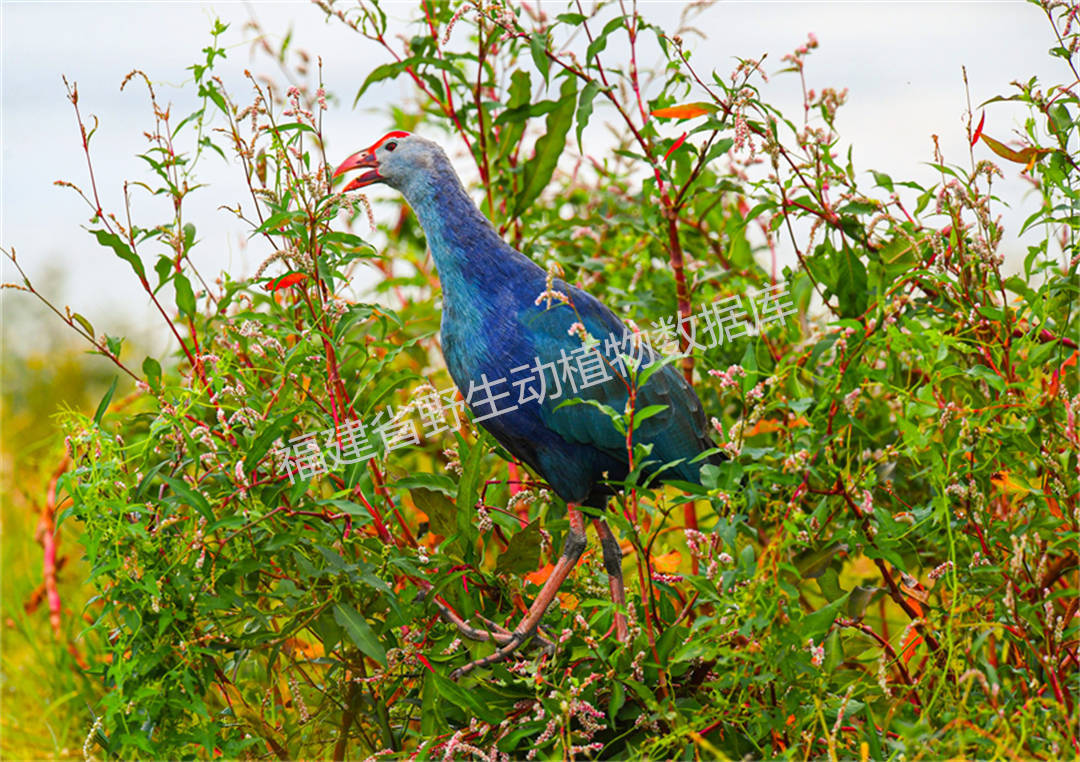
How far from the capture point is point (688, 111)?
2490 mm

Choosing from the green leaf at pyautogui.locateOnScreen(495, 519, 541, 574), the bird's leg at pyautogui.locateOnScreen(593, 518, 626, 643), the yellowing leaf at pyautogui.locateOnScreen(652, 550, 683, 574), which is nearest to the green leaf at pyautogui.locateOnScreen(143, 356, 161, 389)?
the green leaf at pyautogui.locateOnScreen(495, 519, 541, 574)

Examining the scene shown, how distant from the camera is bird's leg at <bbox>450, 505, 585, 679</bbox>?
227 centimetres

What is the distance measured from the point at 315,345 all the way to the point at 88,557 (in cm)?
63

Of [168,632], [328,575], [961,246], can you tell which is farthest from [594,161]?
[168,632]

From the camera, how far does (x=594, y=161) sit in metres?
3.67

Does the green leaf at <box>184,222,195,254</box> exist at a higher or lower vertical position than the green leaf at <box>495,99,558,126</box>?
lower

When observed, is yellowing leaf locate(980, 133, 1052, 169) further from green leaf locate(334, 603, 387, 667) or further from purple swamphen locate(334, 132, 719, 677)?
green leaf locate(334, 603, 387, 667)

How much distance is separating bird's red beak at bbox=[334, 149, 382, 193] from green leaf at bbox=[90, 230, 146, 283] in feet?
1.76

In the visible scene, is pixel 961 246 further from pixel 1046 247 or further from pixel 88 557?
pixel 88 557

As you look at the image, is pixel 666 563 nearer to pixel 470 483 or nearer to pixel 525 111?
pixel 470 483

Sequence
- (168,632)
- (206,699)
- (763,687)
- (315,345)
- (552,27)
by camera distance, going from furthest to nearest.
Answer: (206,699), (552,27), (315,345), (168,632), (763,687)

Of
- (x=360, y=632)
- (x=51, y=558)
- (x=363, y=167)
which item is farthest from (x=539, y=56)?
(x=51, y=558)

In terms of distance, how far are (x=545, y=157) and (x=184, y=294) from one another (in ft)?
3.59

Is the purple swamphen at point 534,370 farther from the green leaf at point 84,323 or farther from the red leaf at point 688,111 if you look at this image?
the green leaf at point 84,323
